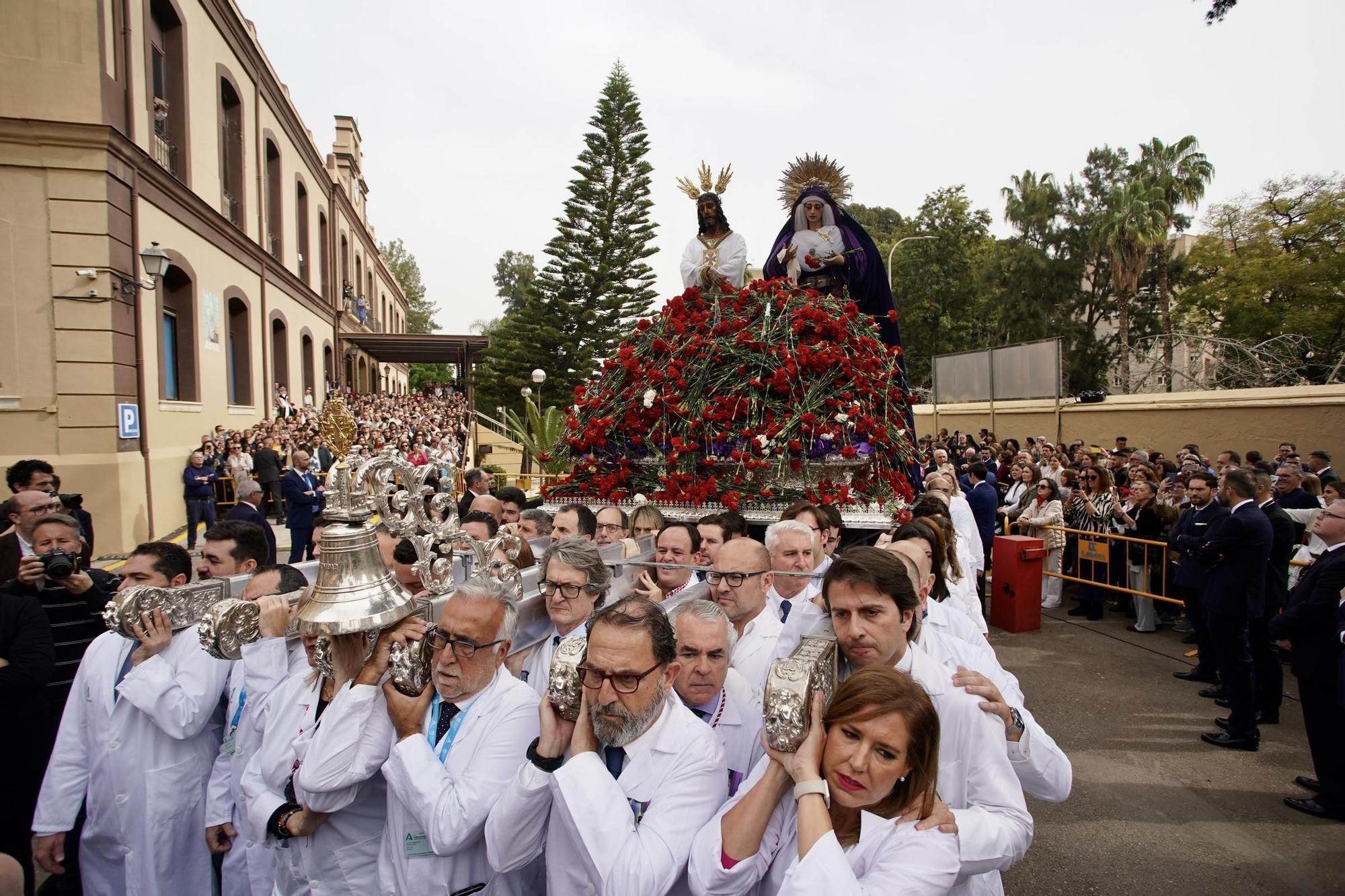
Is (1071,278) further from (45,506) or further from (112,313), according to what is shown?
(45,506)

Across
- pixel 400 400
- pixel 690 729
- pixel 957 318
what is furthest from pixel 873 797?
pixel 957 318

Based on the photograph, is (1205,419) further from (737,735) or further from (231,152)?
(231,152)

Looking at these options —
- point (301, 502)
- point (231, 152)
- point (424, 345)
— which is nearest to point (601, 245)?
point (424, 345)

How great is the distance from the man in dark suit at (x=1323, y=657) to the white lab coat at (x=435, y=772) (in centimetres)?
466

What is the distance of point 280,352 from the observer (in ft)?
66.2

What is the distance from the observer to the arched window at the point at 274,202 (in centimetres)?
1967

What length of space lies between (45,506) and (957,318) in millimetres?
35713

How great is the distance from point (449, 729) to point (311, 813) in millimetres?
513

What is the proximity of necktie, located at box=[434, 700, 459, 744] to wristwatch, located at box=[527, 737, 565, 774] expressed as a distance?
1.34ft

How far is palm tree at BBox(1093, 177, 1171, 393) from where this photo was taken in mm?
29875

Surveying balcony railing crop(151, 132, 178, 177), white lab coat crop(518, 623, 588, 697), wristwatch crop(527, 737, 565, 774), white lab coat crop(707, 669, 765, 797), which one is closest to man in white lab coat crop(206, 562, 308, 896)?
white lab coat crop(518, 623, 588, 697)

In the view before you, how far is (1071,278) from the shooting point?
1328 inches

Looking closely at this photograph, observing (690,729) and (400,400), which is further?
(400,400)

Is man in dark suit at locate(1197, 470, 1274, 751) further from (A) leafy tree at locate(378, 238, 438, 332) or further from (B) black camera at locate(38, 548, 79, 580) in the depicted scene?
(A) leafy tree at locate(378, 238, 438, 332)
